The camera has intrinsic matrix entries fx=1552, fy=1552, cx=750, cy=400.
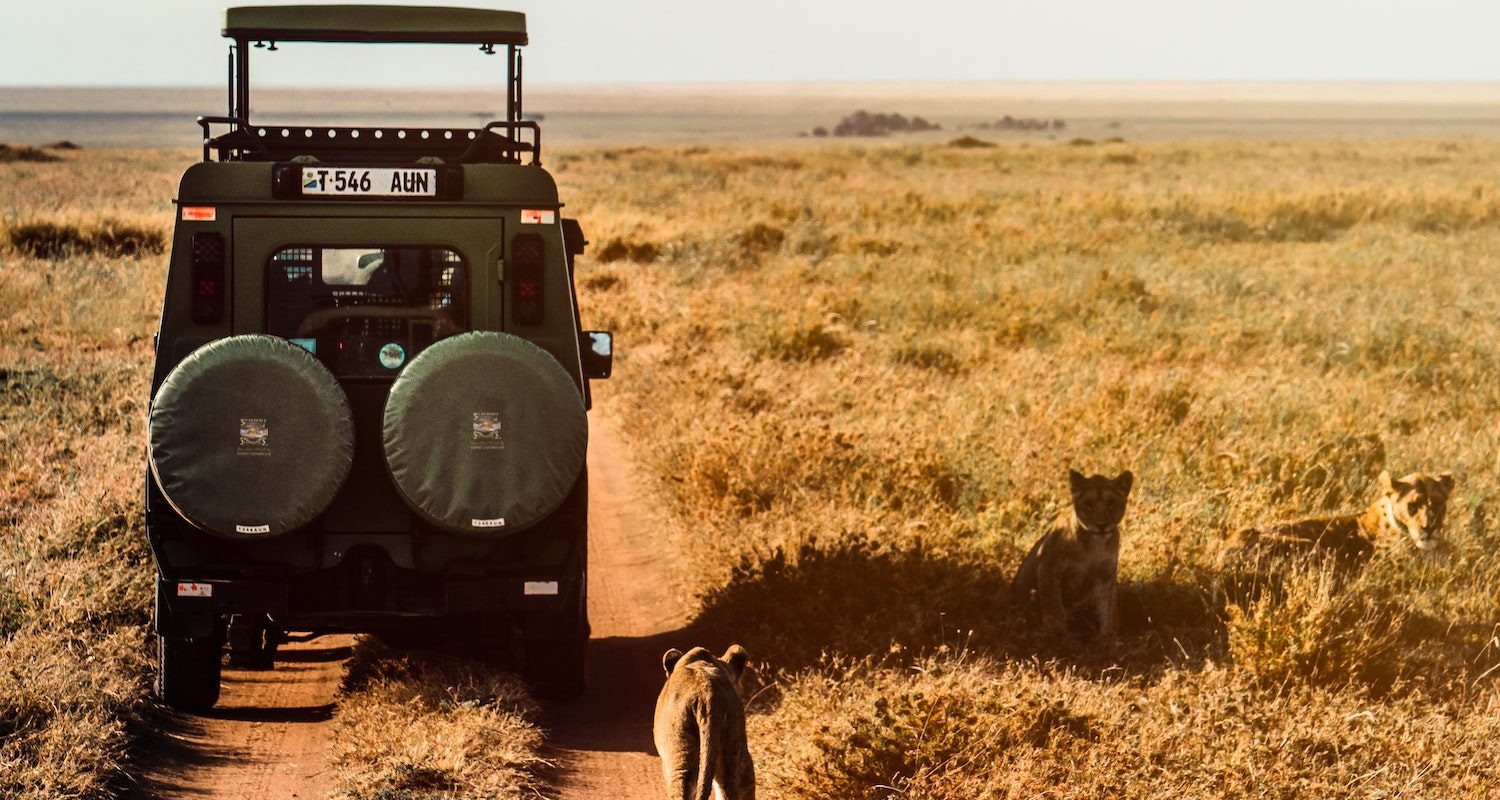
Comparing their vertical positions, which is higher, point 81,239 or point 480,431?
point 480,431

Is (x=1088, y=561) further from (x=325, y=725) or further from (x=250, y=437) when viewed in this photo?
(x=250, y=437)

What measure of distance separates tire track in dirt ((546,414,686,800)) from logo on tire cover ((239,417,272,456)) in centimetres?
170

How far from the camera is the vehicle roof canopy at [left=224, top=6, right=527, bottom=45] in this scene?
775 centimetres

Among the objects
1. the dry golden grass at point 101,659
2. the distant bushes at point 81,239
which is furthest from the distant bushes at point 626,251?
the dry golden grass at point 101,659

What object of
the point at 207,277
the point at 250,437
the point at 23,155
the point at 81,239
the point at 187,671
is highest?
the point at 207,277

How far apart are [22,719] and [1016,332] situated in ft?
37.0

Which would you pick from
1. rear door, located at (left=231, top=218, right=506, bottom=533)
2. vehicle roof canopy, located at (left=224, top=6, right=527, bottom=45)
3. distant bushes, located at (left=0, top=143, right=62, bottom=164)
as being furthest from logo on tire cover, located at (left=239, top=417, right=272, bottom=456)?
distant bushes, located at (left=0, top=143, right=62, bottom=164)

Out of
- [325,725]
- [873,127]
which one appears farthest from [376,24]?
[873,127]

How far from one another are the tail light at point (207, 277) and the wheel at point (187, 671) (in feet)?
4.40

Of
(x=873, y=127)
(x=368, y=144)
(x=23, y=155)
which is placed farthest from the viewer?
(x=873, y=127)

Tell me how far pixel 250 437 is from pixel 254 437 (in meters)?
0.01

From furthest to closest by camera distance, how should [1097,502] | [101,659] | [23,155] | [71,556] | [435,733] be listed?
[23,155]
[71,556]
[1097,502]
[101,659]
[435,733]

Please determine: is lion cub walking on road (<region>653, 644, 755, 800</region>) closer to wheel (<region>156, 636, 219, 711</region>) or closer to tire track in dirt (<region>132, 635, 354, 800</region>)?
tire track in dirt (<region>132, 635, 354, 800</region>)

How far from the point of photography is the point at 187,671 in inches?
254
